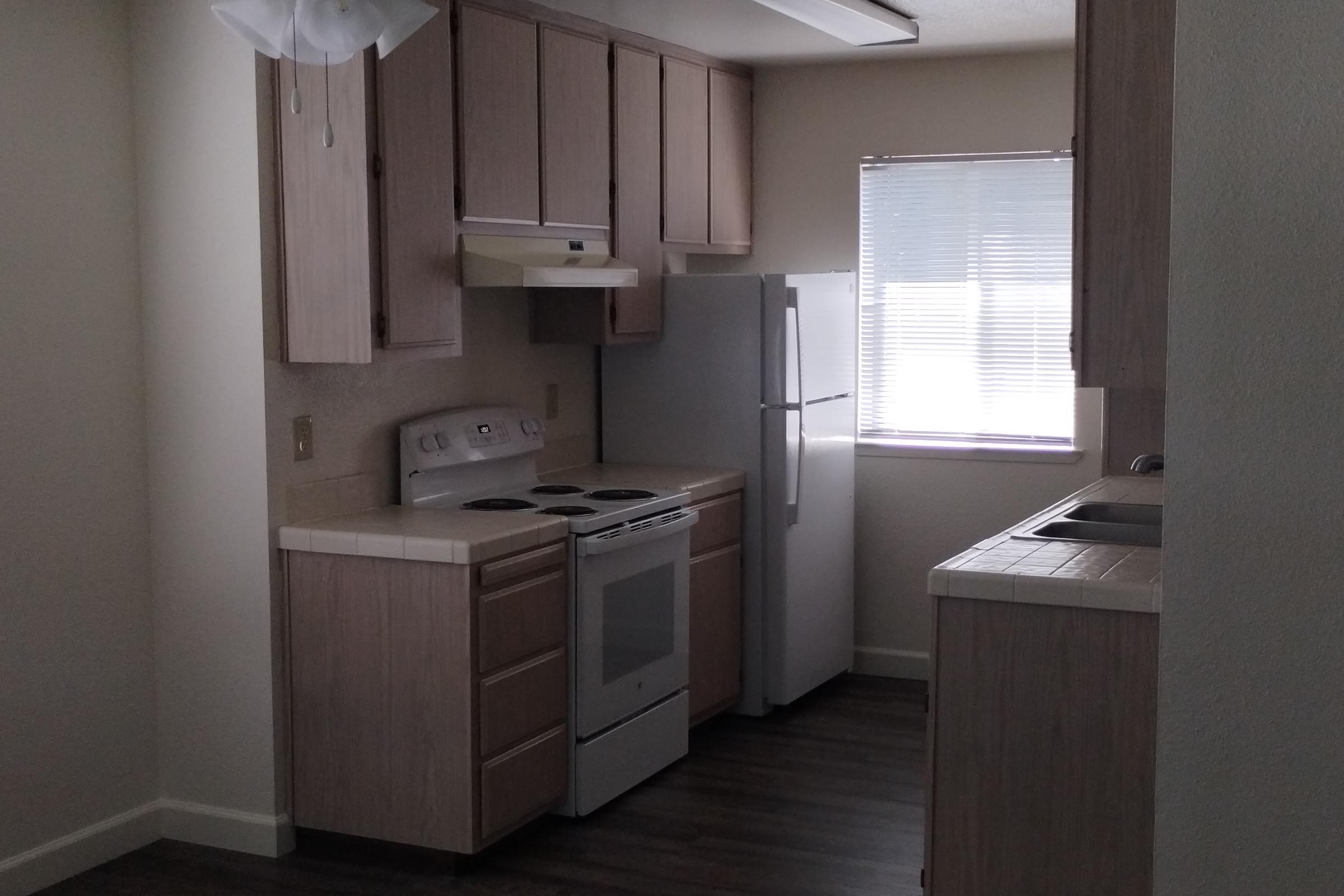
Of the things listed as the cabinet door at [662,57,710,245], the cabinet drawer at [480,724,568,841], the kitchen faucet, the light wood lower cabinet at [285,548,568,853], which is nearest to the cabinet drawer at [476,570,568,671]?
the light wood lower cabinet at [285,548,568,853]

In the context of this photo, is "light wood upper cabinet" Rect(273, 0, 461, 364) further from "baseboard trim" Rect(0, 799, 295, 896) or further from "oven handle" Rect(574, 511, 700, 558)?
"baseboard trim" Rect(0, 799, 295, 896)

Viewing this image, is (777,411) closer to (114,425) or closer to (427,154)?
(427,154)

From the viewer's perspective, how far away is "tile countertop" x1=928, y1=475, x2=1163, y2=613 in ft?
8.52

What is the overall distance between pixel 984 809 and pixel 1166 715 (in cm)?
94

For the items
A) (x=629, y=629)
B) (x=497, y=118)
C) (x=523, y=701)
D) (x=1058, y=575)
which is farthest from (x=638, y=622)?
(x=1058, y=575)

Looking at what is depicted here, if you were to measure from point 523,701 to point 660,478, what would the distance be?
126 centimetres

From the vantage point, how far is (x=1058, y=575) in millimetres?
2676

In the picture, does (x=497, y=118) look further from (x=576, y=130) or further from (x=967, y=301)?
(x=967, y=301)

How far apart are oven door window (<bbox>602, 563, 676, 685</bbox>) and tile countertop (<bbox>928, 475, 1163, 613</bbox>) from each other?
1.35 metres

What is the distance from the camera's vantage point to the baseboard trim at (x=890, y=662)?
5.56 m

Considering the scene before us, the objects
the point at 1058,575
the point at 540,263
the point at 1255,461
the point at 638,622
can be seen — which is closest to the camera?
the point at 1255,461

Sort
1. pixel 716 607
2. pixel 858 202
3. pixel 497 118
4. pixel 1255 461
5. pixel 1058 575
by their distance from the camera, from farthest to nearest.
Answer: pixel 858 202, pixel 716 607, pixel 497 118, pixel 1058 575, pixel 1255 461

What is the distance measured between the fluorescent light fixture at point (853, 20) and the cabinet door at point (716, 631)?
178cm

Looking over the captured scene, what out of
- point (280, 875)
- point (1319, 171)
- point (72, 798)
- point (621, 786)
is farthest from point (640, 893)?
point (1319, 171)
